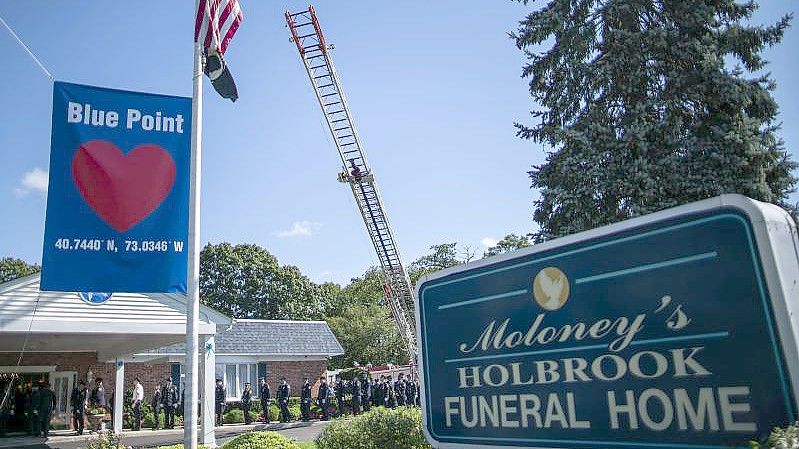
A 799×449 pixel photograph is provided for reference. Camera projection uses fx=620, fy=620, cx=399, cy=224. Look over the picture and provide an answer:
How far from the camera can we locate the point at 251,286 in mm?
58625

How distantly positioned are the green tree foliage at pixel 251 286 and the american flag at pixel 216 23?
50848 millimetres

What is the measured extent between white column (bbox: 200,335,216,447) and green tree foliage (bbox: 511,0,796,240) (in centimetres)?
803

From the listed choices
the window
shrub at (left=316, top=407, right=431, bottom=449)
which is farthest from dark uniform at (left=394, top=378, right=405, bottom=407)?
shrub at (left=316, top=407, right=431, bottom=449)

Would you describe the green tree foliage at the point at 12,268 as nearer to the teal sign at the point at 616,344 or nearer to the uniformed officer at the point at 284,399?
the uniformed officer at the point at 284,399

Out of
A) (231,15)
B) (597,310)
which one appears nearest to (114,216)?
(231,15)

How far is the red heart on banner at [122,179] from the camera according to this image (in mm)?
7902

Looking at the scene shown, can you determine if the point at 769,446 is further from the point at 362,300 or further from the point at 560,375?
the point at 362,300

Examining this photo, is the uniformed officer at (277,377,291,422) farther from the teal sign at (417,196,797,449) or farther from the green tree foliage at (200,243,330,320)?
the green tree foliage at (200,243,330,320)

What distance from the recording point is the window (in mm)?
30828

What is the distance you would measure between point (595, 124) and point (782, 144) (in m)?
4.22

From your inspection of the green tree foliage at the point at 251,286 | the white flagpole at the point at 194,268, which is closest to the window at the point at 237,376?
the white flagpole at the point at 194,268

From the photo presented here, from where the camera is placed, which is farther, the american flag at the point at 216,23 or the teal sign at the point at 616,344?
the american flag at the point at 216,23

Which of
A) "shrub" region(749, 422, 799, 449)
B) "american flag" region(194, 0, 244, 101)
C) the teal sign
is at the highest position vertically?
"american flag" region(194, 0, 244, 101)

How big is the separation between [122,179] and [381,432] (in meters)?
4.82
